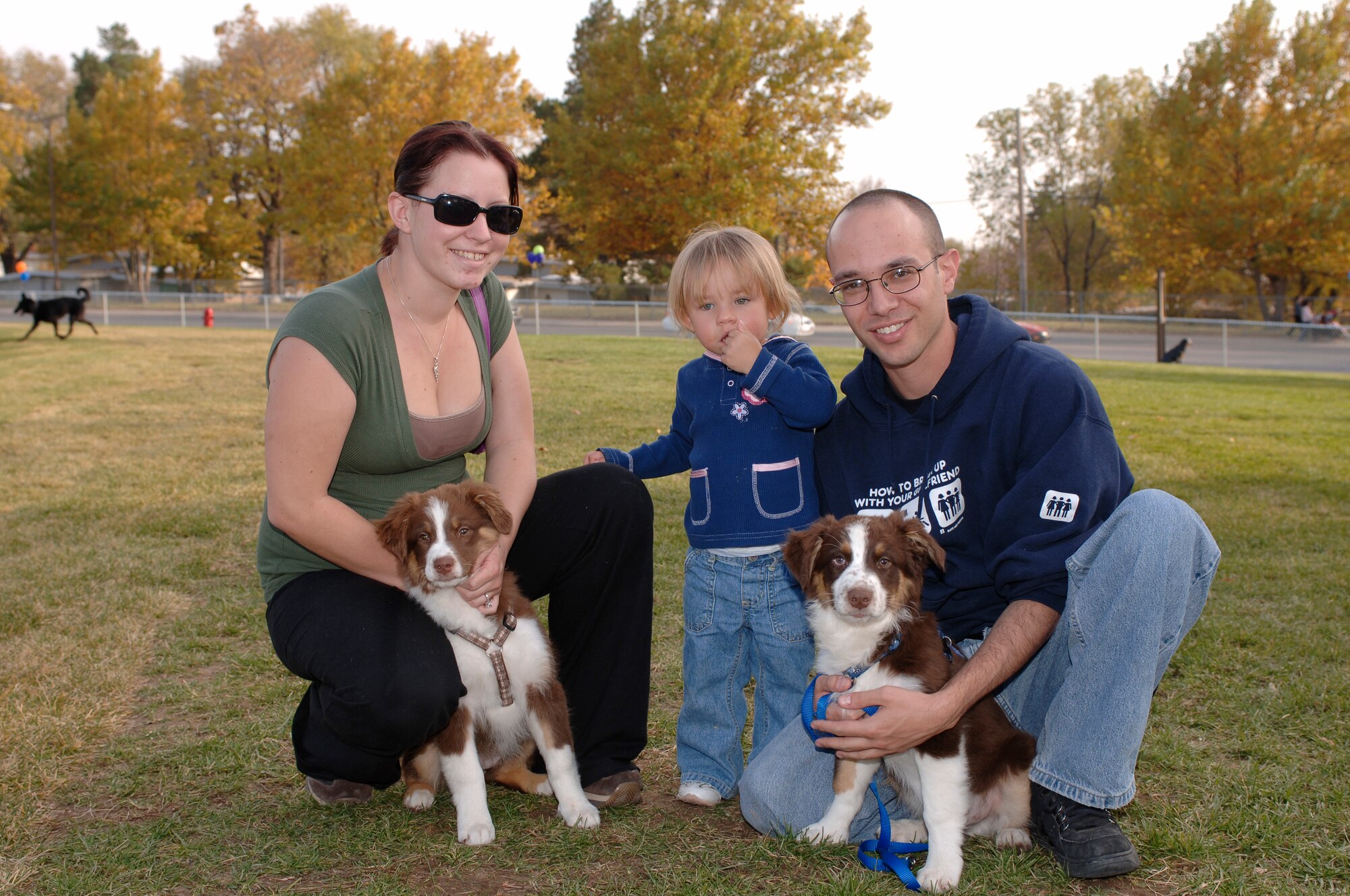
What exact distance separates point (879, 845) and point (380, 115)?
32.8 meters

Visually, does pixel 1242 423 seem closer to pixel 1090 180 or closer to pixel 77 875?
pixel 77 875

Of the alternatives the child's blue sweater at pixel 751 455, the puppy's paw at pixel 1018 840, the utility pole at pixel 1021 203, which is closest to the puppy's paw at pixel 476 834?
the child's blue sweater at pixel 751 455

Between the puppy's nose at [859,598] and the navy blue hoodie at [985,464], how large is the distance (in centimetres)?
47

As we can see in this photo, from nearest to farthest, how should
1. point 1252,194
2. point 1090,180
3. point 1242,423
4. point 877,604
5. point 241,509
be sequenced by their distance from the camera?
1. point 877,604
2. point 241,509
3. point 1242,423
4. point 1252,194
5. point 1090,180

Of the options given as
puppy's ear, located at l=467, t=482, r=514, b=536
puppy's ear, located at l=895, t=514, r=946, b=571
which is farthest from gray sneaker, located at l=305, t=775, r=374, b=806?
puppy's ear, located at l=895, t=514, r=946, b=571

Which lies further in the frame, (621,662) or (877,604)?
(621,662)

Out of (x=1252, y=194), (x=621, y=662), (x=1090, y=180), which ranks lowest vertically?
(x=621, y=662)

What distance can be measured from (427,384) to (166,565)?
409cm

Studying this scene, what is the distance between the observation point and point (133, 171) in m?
46.8

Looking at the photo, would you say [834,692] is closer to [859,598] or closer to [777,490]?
[859,598]

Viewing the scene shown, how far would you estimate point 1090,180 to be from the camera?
5828cm

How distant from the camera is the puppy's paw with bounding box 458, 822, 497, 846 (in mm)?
3465

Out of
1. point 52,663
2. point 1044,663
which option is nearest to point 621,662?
point 1044,663

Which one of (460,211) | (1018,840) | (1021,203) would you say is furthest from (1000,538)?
(1021,203)
